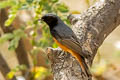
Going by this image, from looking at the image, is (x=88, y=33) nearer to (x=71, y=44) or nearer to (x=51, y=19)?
(x=71, y=44)

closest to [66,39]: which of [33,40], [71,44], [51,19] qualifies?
[71,44]

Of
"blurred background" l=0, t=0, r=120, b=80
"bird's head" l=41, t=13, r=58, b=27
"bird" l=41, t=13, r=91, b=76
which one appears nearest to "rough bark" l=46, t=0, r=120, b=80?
"bird" l=41, t=13, r=91, b=76

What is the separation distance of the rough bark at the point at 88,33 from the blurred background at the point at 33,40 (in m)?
0.39

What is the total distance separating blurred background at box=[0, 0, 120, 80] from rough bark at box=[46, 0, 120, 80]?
39cm

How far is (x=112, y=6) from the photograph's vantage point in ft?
9.41

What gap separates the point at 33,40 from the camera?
140 inches

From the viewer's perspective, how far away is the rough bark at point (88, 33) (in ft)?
7.84

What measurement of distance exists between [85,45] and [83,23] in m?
0.22

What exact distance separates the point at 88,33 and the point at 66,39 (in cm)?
19

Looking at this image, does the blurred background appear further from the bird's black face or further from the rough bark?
the rough bark

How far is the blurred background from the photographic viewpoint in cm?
327

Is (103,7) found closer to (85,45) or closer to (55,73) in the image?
(85,45)

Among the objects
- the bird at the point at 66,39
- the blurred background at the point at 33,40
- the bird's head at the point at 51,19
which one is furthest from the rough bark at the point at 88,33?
the blurred background at the point at 33,40

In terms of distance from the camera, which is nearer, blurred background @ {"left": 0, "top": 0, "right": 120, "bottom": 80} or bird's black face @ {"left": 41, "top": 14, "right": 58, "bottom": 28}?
bird's black face @ {"left": 41, "top": 14, "right": 58, "bottom": 28}
